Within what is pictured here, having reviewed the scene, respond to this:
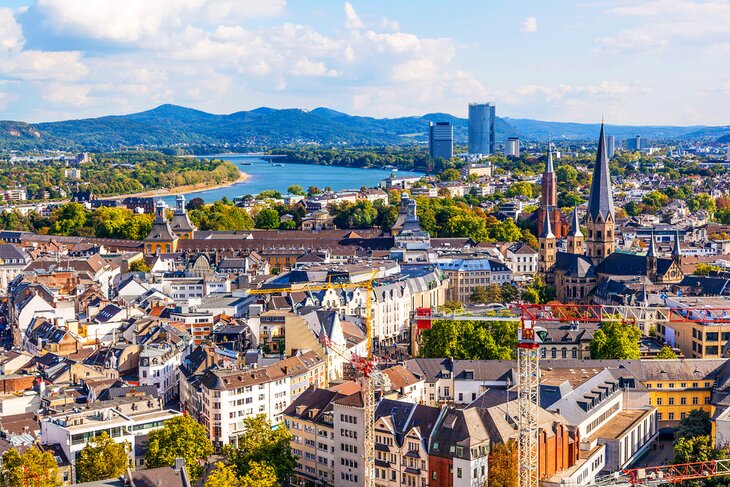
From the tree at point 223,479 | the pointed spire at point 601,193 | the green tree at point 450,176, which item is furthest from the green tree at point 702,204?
the tree at point 223,479

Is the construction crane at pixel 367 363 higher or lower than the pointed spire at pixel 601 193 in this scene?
lower

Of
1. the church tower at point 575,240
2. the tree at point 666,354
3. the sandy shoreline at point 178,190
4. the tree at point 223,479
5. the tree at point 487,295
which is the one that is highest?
the church tower at point 575,240

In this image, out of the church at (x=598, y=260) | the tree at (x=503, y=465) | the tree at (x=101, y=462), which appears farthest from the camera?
the church at (x=598, y=260)

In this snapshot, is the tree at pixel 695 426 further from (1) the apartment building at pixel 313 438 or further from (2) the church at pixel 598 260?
(2) the church at pixel 598 260

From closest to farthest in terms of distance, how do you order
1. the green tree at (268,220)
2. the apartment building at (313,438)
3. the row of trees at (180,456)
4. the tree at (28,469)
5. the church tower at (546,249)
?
the tree at (28,469) < the row of trees at (180,456) < the apartment building at (313,438) < the church tower at (546,249) < the green tree at (268,220)

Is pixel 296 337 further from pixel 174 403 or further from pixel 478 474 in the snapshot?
pixel 478 474

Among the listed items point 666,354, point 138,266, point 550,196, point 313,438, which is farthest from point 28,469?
point 550,196

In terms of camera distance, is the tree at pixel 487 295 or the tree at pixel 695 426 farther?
the tree at pixel 487 295

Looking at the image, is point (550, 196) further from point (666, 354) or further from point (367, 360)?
point (367, 360)
